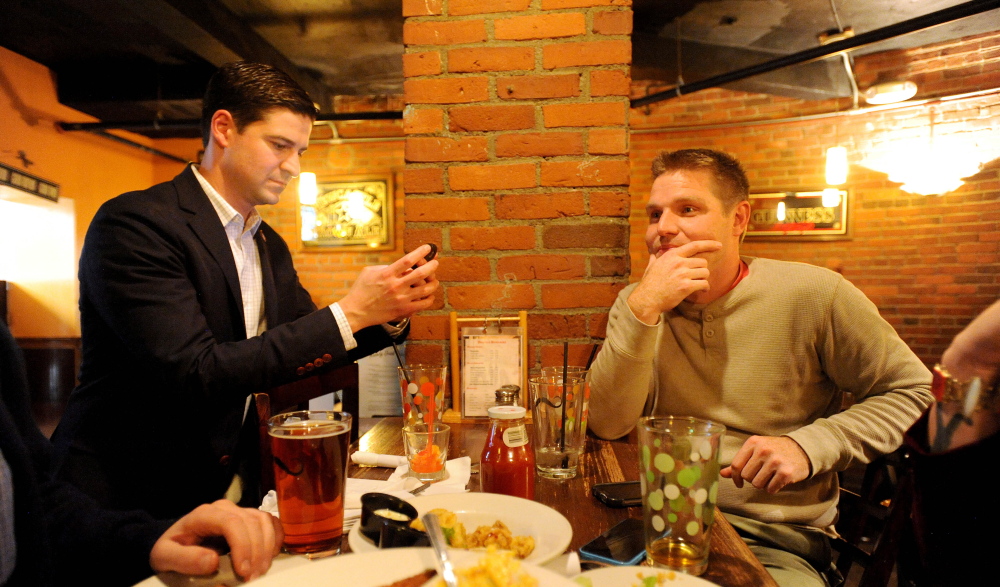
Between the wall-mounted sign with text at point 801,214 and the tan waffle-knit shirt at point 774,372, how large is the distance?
4042 mm

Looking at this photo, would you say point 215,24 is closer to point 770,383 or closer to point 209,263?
point 209,263

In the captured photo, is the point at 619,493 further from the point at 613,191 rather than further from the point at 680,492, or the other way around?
the point at 613,191

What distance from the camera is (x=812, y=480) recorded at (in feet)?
4.27

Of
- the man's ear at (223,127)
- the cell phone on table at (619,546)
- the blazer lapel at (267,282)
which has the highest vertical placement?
the man's ear at (223,127)

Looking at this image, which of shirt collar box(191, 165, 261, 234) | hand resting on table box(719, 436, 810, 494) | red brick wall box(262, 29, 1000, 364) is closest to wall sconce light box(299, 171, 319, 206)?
red brick wall box(262, 29, 1000, 364)

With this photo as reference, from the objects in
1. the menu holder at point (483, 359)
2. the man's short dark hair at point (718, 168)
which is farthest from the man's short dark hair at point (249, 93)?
the man's short dark hair at point (718, 168)

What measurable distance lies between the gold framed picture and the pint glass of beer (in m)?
5.31

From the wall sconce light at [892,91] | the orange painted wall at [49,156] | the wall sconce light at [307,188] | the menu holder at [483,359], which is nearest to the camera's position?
the menu holder at [483,359]

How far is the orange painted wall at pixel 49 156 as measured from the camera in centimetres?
472

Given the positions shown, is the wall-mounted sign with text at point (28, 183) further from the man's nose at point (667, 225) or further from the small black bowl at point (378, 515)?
the small black bowl at point (378, 515)

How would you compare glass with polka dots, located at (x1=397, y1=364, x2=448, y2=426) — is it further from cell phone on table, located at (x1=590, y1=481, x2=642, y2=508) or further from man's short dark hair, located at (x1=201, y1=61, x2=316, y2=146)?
man's short dark hair, located at (x1=201, y1=61, x2=316, y2=146)

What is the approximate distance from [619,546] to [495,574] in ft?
1.02

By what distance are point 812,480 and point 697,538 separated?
0.72 m

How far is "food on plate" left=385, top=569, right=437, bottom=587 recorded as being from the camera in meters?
0.55
